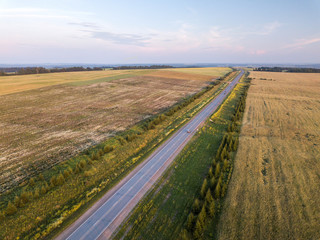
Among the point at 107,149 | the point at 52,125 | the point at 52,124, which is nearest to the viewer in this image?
the point at 107,149

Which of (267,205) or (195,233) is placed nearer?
(195,233)

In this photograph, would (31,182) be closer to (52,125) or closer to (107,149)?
(107,149)

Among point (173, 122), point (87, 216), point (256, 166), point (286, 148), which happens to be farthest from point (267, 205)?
point (173, 122)

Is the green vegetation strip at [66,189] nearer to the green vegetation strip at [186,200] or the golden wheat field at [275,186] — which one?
the green vegetation strip at [186,200]

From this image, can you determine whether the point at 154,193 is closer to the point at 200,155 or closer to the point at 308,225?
the point at 200,155

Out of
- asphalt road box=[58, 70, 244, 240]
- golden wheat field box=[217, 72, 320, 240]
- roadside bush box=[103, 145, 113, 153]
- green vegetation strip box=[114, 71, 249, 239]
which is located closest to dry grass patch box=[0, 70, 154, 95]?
roadside bush box=[103, 145, 113, 153]

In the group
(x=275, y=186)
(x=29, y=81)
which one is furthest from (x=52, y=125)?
(x=29, y=81)
